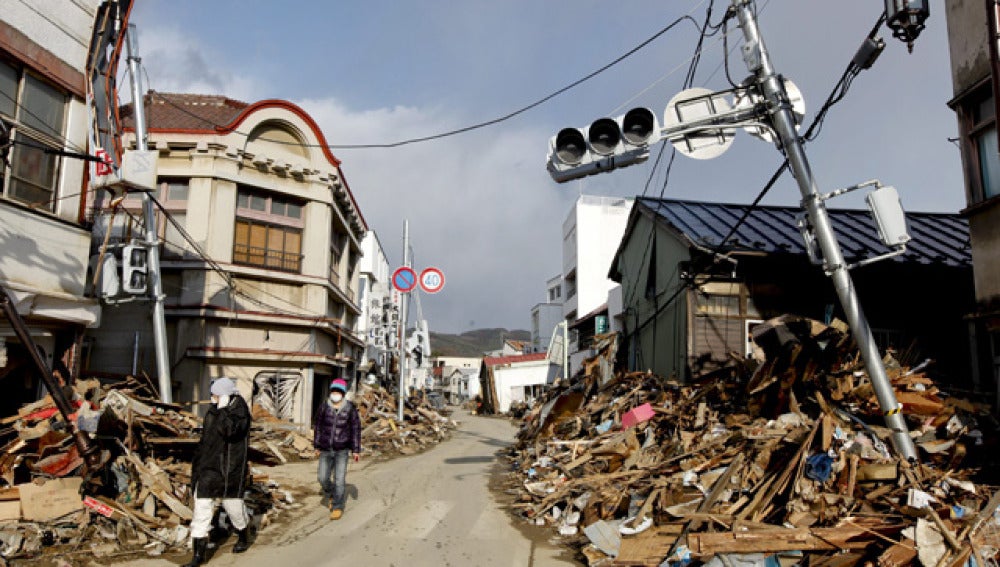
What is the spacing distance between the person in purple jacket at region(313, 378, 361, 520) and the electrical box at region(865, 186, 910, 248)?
7.32 m


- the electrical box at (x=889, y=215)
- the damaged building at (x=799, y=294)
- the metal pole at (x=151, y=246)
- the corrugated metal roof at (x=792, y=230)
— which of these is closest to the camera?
the electrical box at (x=889, y=215)

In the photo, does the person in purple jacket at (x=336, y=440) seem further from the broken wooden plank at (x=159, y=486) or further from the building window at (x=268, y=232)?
the building window at (x=268, y=232)

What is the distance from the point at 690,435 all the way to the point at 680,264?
15.7ft

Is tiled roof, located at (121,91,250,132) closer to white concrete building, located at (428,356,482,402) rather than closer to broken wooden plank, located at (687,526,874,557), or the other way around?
broken wooden plank, located at (687,526,874,557)

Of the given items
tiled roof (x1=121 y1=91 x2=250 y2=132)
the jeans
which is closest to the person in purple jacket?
the jeans

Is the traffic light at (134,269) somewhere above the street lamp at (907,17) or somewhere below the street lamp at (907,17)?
below

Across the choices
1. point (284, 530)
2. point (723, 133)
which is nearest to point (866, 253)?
point (723, 133)

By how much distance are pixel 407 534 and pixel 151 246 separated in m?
7.83

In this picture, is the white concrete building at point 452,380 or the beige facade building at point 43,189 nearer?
the beige facade building at point 43,189

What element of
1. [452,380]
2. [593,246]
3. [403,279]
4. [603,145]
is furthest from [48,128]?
[452,380]

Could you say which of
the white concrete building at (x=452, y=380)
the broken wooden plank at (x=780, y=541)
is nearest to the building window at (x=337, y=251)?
the broken wooden plank at (x=780, y=541)

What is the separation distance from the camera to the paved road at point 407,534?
678cm

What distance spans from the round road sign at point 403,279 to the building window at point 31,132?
9752mm

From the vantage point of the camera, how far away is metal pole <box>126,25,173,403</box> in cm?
1153
